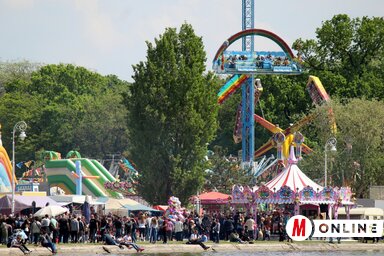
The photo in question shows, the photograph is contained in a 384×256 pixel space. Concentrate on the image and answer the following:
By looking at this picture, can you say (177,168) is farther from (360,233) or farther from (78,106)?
(78,106)

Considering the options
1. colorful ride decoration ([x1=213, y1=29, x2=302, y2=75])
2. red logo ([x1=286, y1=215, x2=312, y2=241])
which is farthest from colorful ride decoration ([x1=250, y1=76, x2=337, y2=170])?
red logo ([x1=286, y1=215, x2=312, y2=241])

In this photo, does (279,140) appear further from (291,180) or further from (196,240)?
(196,240)

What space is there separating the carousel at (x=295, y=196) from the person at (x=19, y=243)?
19560mm

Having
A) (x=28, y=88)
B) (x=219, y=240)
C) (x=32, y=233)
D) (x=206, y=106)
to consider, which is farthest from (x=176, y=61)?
(x=28, y=88)

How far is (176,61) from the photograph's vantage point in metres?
74.9

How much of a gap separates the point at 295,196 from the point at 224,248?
1113cm

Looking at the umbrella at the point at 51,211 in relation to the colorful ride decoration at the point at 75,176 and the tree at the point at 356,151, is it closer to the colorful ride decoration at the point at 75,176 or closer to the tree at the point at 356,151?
the colorful ride decoration at the point at 75,176

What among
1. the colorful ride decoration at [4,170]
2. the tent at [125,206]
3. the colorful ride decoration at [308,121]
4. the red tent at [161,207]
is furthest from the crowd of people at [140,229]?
the colorful ride decoration at [308,121]

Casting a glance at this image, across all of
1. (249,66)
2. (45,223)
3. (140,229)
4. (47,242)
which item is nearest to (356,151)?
(249,66)

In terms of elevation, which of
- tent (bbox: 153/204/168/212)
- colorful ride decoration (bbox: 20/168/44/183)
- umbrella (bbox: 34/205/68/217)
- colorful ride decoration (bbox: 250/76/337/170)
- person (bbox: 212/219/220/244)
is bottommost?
person (bbox: 212/219/220/244)

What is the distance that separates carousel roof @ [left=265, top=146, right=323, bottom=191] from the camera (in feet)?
221

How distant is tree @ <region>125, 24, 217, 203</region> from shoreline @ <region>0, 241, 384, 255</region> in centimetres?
1537

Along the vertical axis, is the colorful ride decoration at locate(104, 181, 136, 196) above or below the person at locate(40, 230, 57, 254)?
above

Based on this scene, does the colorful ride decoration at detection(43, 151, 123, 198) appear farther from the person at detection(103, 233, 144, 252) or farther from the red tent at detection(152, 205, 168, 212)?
the person at detection(103, 233, 144, 252)
